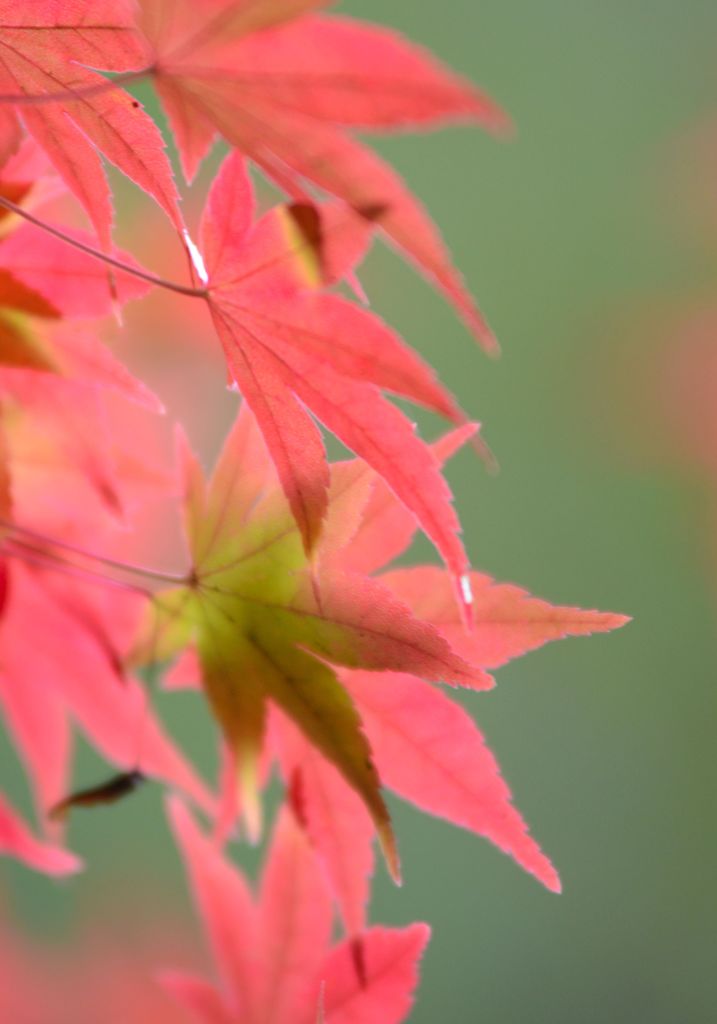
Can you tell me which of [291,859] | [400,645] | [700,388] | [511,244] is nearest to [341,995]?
[291,859]

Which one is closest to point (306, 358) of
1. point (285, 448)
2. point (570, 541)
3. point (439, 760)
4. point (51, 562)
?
point (285, 448)

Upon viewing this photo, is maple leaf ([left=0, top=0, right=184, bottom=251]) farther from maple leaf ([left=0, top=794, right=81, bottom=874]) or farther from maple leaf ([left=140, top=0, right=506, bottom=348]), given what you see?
maple leaf ([left=0, top=794, right=81, bottom=874])

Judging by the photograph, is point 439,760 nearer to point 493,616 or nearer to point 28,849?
point 493,616

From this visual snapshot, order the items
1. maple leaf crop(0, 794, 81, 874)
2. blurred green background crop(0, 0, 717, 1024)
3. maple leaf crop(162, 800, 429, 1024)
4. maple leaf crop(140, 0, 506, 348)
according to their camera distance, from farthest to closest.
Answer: blurred green background crop(0, 0, 717, 1024), maple leaf crop(0, 794, 81, 874), maple leaf crop(162, 800, 429, 1024), maple leaf crop(140, 0, 506, 348)

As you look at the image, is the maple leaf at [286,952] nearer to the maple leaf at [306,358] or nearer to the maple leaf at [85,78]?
the maple leaf at [306,358]

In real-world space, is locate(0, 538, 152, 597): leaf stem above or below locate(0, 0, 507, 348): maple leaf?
below

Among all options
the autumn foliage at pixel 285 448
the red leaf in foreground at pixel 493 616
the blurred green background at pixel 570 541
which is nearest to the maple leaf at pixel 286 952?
the autumn foliage at pixel 285 448

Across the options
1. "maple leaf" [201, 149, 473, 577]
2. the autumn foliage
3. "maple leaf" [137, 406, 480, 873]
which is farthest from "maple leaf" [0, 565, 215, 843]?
"maple leaf" [201, 149, 473, 577]
